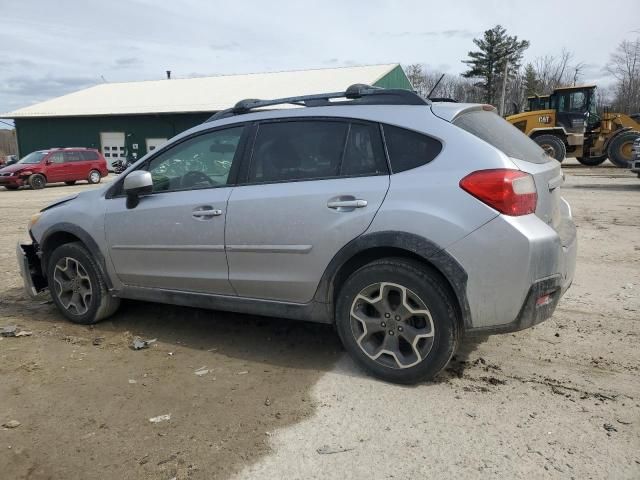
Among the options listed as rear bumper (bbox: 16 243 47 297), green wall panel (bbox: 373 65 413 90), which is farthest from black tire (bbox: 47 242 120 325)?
green wall panel (bbox: 373 65 413 90)

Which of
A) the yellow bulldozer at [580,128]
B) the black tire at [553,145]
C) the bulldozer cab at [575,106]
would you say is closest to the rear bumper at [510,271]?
the black tire at [553,145]

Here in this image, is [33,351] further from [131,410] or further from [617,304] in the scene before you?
[617,304]

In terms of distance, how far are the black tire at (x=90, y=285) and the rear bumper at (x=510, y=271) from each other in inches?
118

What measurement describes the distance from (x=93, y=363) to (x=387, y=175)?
2.49m

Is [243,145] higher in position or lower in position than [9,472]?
higher

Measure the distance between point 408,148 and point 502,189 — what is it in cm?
65

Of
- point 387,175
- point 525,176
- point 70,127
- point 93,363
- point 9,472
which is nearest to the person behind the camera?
point 9,472

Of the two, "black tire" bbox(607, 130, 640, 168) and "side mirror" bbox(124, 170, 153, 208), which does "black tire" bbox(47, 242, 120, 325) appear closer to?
"side mirror" bbox(124, 170, 153, 208)

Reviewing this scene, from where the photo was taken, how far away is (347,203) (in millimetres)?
3391

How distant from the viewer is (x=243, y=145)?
397cm

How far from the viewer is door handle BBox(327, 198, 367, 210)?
336 cm

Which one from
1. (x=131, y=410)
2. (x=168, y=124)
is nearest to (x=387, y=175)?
(x=131, y=410)

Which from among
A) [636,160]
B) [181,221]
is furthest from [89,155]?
[181,221]

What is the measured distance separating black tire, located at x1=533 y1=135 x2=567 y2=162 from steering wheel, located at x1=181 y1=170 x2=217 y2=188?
58.3 feet
